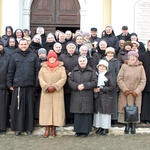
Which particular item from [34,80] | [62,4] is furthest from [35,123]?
[62,4]

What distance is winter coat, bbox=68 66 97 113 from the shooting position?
6.82 metres

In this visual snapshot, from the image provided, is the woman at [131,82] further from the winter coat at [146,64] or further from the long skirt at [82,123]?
the long skirt at [82,123]

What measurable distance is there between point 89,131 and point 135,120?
100 cm

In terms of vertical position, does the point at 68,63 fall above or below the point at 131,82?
above

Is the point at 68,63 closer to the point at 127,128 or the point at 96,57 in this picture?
the point at 96,57

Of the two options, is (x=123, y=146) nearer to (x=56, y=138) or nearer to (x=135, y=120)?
(x=135, y=120)

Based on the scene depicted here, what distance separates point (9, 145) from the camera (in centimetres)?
641

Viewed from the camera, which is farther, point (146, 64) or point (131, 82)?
point (146, 64)

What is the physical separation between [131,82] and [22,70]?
232 centimetres

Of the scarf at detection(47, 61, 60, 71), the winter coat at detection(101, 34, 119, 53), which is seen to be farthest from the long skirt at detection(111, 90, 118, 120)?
the winter coat at detection(101, 34, 119, 53)

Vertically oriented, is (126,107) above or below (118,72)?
below

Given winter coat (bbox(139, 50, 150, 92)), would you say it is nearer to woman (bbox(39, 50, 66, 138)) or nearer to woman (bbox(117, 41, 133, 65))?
woman (bbox(117, 41, 133, 65))

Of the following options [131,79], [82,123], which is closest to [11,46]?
[82,123]

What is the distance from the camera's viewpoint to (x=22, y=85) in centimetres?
691
